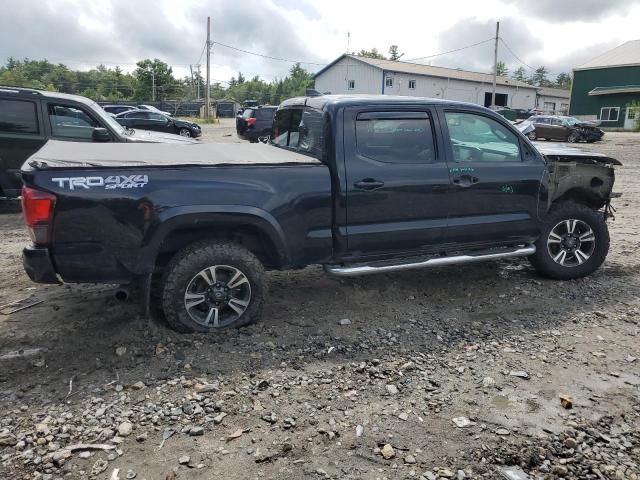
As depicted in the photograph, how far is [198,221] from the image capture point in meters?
3.88

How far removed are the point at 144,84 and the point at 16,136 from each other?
68.7m

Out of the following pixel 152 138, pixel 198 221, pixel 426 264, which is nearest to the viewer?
pixel 198 221

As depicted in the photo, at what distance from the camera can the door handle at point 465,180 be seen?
186 inches

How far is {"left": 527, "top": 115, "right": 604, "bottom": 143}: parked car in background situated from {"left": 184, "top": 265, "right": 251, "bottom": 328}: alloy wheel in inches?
1094

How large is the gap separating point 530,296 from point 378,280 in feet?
4.80

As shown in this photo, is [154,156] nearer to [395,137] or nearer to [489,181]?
[395,137]

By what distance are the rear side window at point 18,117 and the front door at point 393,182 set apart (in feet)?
19.2

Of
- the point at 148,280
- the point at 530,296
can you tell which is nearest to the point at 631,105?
the point at 530,296

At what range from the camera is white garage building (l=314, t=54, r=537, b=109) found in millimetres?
51625

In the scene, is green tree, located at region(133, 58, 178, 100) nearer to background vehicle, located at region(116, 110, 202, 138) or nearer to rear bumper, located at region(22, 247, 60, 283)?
background vehicle, located at region(116, 110, 202, 138)

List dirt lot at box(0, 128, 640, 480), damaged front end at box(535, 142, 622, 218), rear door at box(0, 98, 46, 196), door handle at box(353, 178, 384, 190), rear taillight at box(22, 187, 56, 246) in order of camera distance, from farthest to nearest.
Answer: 1. rear door at box(0, 98, 46, 196)
2. damaged front end at box(535, 142, 622, 218)
3. door handle at box(353, 178, 384, 190)
4. rear taillight at box(22, 187, 56, 246)
5. dirt lot at box(0, 128, 640, 480)

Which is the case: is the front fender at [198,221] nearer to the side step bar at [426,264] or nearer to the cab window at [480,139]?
the side step bar at [426,264]

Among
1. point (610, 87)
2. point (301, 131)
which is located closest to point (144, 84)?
point (610, 87)

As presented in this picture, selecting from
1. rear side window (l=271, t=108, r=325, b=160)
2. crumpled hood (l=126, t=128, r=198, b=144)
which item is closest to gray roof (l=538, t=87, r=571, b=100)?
crumpled hood (l=126, t=128, r=198, b=144)
